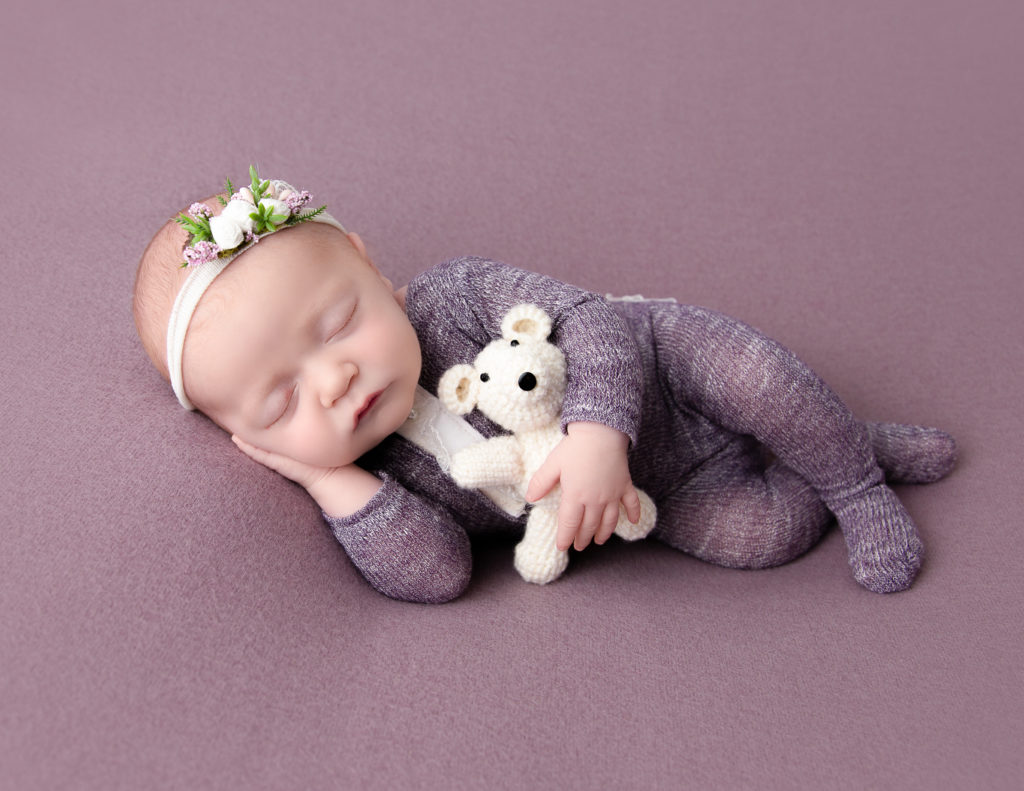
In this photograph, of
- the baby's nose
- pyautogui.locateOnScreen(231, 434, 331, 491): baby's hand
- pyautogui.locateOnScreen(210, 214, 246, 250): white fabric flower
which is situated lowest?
pyautogui.locateOnScreen(231, 434, 331, 491): baby's hand

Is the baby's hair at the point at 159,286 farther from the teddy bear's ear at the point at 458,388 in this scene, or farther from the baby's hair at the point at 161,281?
the teddy bear's ear at the point at 458,388

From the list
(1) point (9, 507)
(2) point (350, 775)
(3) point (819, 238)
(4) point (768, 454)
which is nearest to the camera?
(2) point (350, 775)

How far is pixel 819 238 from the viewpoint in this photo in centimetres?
177

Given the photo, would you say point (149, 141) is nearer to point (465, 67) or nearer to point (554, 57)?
point (465, 67)

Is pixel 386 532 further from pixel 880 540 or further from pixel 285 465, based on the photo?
pixel 880 540

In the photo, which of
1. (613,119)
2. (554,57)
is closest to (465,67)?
(554,57)

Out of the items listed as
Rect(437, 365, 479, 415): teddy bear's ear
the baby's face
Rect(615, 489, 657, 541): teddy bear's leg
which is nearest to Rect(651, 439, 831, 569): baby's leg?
Rect(615, 489, 657, 541): teddy bear's leg

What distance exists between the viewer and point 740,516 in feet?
4.56

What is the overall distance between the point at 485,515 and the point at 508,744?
0.39 metres

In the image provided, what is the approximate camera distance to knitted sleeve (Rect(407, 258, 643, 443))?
1.23 metres

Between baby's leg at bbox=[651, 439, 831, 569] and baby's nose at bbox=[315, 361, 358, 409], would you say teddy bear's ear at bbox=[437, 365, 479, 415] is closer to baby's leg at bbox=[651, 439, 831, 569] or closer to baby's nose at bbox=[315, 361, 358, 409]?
baby's nose at bbox=[315, 361, 358, 409]

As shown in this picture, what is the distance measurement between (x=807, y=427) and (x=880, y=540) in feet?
0.56

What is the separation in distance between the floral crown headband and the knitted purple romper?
25cm

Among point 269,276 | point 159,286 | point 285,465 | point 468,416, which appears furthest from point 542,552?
point 159,286
